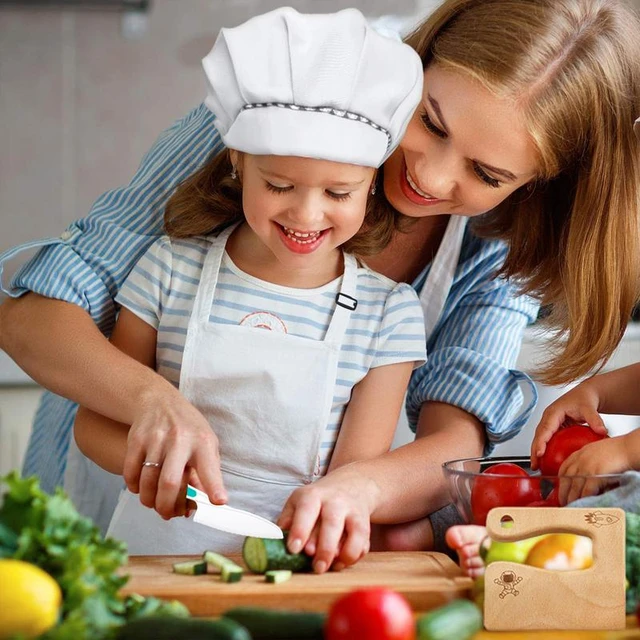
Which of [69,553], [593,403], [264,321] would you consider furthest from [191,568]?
[593,403]

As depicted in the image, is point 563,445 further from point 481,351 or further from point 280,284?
point 280,284

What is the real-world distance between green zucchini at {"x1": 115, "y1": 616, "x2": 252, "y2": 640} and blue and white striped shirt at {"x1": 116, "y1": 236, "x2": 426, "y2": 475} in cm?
65

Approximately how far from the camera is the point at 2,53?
3.22 meters

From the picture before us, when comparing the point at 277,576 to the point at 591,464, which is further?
the point at 591,464

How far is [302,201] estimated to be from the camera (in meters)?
1.11

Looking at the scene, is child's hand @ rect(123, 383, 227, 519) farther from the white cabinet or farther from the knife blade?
the white cabinet

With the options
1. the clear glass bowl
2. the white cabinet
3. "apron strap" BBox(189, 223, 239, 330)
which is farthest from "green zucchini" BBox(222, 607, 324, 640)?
the white cabinet

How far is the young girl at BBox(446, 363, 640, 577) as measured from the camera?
93 centimetres

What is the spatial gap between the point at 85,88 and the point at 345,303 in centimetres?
224

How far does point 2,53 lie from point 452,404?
242cm

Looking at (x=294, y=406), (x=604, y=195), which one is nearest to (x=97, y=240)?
(x=294, y=406)

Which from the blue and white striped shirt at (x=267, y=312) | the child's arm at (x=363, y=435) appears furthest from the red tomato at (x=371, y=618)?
the blue and white striped shirt at (x=267, y=312)

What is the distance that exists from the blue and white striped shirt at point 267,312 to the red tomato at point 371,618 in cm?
68

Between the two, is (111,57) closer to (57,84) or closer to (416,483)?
(57,84)
